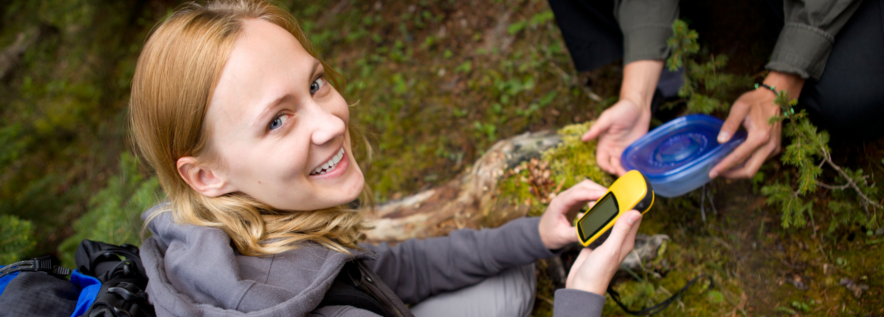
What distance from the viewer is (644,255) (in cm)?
233

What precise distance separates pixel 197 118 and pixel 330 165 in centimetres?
49

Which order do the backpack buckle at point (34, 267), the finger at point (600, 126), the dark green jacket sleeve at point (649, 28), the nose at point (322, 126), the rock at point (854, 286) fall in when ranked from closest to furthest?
the backpack buckle at point (34, 267)
the nose at point (322, 126)
the rock at point (854, 286)
the finger at point (600, 126)
the dark green jacket sleeve at point (649, 28)

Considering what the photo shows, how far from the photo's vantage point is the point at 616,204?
5.43 ft

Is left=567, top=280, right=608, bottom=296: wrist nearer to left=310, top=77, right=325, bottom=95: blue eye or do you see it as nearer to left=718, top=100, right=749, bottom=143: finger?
left=718, top=100, right=749, bottom=143: finger

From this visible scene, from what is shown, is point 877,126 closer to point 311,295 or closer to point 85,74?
point 311,295

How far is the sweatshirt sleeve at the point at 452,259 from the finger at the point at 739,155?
3.15 feet

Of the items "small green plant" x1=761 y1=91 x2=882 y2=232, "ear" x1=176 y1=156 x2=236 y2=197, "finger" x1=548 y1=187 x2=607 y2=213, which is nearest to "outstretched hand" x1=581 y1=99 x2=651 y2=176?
"finger" x1=548 y1=187 x2=607 y2=213

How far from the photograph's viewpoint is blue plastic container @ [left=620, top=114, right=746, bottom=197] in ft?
7.02

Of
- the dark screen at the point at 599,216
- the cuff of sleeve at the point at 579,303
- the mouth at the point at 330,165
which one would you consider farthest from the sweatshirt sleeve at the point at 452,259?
the mouth at the point at 330,165

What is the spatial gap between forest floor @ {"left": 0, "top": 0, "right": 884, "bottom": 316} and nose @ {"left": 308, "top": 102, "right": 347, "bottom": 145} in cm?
61

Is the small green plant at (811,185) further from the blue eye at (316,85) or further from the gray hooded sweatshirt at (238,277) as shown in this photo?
the blue eye at (316,85)

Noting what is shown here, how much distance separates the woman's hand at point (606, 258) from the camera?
1.55 metres

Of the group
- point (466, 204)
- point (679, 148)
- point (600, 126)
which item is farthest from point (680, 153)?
point (466, 204)

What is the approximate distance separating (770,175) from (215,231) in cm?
273
